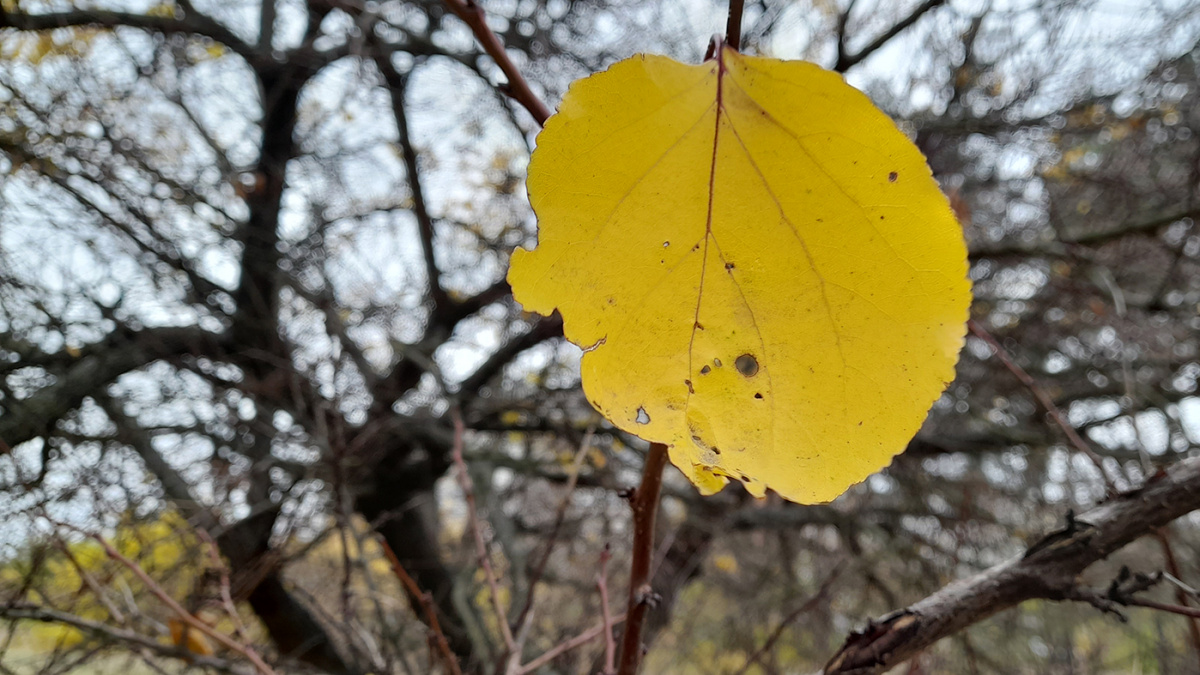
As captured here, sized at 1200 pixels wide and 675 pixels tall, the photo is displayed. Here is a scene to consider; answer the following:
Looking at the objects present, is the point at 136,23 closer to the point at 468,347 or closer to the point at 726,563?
the point at 468,347

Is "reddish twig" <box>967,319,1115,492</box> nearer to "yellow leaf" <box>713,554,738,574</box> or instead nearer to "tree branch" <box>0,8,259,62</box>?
"tree branch" <box>0,8,259,62</box>

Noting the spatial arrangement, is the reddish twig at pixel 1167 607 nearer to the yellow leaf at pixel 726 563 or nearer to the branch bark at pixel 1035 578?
the branch bark at pixel 1035 578

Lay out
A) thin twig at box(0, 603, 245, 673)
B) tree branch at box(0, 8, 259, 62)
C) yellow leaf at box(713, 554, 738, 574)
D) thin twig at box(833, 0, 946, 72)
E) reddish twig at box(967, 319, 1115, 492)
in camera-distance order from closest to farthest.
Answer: reddish twig at box(967, 319, 1115, 492)
thin twig at box(0, 603, 245, 673)
tree branch at box(0, 8, 259, 62)
thin twig at box(833, 0, 946, 72)
yellow leaf at box(713, 554, 738, 574)

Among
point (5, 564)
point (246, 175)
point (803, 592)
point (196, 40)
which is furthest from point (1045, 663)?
point (196, 40)

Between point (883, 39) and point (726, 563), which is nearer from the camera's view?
point (883, 39)

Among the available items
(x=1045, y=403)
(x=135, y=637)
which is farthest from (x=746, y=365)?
(x=135, y=637)

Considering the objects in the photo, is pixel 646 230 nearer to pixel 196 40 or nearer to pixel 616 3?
pixel 616 3

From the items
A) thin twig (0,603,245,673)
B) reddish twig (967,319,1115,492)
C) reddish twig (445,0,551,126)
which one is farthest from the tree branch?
reddish twig (967,319,1115,492)
